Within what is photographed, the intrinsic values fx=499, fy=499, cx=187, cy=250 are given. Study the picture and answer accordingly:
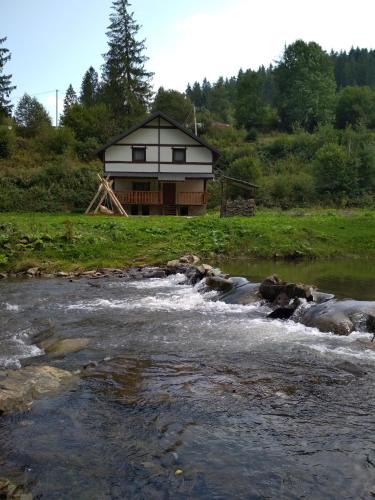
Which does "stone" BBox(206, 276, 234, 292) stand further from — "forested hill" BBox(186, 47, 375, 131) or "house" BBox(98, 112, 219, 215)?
"forested hill" BBox(186, 47, 375, 131)

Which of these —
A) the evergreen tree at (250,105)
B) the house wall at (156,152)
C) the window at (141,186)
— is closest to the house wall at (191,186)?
the house wall at (156,152)

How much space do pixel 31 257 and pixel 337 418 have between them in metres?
17.2

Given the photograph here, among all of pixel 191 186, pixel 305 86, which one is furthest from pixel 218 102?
pixel 191 186

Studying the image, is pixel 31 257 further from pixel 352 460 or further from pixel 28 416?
pixel 352 460

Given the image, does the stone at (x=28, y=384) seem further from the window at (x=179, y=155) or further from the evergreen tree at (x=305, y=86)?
the evergreen tree at (x=305, y=86)

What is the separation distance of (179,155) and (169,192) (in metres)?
3.22

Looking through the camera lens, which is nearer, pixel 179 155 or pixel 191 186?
pixel 179 155

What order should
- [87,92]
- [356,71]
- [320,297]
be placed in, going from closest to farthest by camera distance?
1. [320,297]
2. [87,92]
3. [356,71]

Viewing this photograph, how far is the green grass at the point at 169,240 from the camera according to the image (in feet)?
71.2

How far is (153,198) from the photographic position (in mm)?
39375

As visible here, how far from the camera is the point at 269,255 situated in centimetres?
2444

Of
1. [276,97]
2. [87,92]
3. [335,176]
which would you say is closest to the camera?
[335,176]

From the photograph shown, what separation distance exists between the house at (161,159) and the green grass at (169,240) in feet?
38.3

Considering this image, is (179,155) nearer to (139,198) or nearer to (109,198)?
(139,198)
